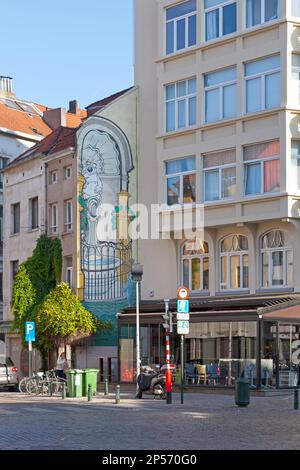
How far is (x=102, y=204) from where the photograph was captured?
42.1 m

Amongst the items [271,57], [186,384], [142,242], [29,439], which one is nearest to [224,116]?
[271,57]

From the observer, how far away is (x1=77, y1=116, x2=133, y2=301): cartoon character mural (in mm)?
41688

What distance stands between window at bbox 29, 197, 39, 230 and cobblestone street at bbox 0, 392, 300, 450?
57.0 feet

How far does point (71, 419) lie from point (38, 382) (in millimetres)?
11588

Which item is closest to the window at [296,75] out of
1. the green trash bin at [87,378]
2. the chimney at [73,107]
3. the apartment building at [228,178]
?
the apartment building at [228,178]

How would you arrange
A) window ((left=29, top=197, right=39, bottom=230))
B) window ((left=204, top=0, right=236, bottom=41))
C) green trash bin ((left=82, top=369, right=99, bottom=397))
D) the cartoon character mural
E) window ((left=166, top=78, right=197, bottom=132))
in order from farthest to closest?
window ((left=29, top=197, right=39, bottom=230)) → the cartoon character mural → window ((left=166, top=78, right=197, bottom=132)) → window ((left=204, top=0, right=236, bottom=41)) → green trash bin ((left=82, top=369, right=99, bottom=397))

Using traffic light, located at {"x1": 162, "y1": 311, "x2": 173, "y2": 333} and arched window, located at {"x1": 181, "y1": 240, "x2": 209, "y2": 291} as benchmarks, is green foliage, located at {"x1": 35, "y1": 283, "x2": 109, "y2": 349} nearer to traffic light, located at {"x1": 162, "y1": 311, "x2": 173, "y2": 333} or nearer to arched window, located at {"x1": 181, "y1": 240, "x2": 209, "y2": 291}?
arched window, located at {"x1": 181, "y1": 240, "x2": 209, "y2": 291}

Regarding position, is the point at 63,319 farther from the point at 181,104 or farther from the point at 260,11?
the point at 260,11

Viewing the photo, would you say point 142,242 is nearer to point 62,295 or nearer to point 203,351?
point 62,295

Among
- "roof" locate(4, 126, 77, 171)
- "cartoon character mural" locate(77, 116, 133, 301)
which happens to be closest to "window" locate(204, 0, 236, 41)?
"cartoon character mural" locate(77, 116, 133, 301)

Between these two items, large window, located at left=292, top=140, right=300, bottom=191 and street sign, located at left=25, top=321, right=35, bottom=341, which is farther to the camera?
street sign, located at left=25, top=321, right=35, bottom=341

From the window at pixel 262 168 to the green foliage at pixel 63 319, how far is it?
10084 millimetres

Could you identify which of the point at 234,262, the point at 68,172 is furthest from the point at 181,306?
the point at 68,172

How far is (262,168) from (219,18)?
242 inches
